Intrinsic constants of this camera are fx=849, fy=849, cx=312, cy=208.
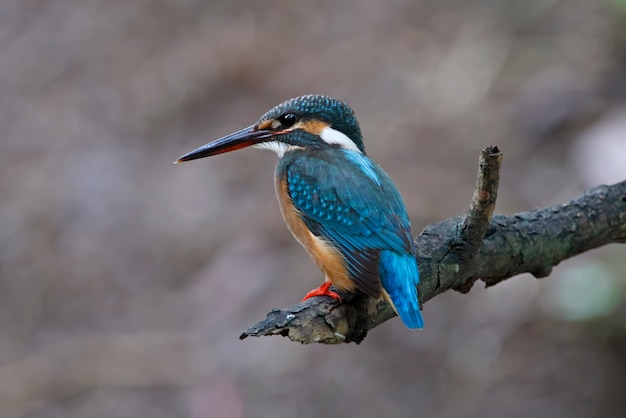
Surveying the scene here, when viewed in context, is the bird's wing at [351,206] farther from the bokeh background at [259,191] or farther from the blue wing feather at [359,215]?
the bokeh background at [259,191]

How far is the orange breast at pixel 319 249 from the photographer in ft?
8.81

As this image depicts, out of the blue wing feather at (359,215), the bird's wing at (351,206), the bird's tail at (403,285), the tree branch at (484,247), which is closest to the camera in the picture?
the tree branch at (484,247)

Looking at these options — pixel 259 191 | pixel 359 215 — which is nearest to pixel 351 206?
pixel 359 215

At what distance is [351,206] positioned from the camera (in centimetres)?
283

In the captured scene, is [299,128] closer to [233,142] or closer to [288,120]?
[288,120]

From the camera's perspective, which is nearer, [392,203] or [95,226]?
[392,203]

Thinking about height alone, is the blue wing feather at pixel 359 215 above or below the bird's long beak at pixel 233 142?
below

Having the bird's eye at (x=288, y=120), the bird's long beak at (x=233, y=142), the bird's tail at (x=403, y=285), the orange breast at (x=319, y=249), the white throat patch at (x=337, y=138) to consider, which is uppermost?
the bird's eye at (x=288, y=120)

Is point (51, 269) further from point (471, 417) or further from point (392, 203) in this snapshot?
point (392, 203)

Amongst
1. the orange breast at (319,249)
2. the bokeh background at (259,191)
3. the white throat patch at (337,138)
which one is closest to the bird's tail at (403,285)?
the orange breast at (319,249)

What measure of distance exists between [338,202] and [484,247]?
0.50 metres
